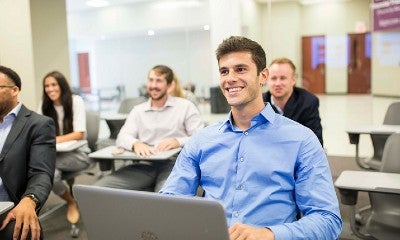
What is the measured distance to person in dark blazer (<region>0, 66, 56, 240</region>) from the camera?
1.95 m

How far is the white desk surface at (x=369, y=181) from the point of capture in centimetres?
188

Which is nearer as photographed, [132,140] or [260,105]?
[260,105]

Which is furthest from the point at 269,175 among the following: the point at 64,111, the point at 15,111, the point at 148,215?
the point at 64,111

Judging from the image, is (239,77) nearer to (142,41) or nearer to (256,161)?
(256,161)

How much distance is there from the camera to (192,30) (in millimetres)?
7277

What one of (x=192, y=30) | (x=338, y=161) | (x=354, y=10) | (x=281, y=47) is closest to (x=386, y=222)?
(x=338, y=161)

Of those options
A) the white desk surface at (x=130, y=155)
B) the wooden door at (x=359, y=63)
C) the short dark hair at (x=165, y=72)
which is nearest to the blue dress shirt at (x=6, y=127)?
the white desk surface at (x=130, y=155)

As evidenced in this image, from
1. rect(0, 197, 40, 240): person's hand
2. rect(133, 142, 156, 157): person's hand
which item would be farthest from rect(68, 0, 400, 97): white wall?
rect(0, 197, 40, 240): person's hand

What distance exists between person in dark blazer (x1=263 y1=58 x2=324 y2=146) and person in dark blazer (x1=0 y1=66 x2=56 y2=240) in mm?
1544

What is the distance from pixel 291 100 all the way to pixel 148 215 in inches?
86.2

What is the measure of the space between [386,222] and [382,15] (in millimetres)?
4913

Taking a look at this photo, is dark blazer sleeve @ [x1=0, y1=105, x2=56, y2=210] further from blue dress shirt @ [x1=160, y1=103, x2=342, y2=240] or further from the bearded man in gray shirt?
the bearded man in gray shirt

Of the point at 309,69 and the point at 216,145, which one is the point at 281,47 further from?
the point at 216,145

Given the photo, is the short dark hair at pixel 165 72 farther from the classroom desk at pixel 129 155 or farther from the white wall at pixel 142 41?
the white wall at pixel 142 41
